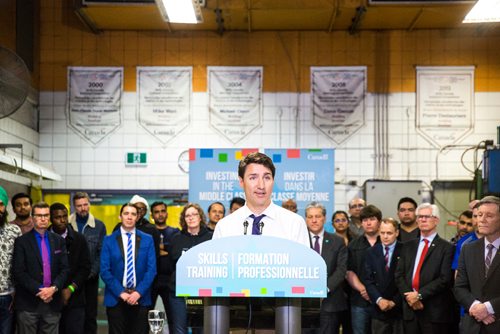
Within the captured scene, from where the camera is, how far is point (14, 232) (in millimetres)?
6535

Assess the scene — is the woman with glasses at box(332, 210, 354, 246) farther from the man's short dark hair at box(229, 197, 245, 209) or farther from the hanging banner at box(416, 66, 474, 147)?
the hanging banner at box(416, 66, 474, 147)

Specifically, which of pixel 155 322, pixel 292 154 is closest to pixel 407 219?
pixel 292 154

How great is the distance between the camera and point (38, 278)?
6535 mm

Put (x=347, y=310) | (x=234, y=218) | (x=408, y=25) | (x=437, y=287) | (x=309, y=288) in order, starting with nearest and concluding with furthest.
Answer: (x=309, y=288), (x=234, y=218), (x=437, y=287), (x=347, y=310), (x=408, y=25)

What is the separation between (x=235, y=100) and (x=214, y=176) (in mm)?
3242

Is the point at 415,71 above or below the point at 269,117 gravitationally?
above

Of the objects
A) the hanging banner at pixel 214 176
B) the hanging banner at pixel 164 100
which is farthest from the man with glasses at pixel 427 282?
the hanging banner at pixel 164 100

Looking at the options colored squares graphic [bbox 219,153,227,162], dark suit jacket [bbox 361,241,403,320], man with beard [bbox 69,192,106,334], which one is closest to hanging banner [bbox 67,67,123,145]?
man with beard [bbox 69,192,106,334]

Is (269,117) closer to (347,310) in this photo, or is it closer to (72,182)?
(72,182)

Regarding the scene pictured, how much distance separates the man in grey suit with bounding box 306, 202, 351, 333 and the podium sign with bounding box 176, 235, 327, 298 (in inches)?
167

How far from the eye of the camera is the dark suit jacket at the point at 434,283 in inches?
245

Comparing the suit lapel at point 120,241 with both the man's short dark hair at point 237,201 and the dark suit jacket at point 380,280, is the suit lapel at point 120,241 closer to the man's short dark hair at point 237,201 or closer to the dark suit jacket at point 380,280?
the man's short dark hair at point 237,201

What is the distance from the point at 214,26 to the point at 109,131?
7.40ft

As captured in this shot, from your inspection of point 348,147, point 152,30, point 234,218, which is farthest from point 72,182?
point 234,218
